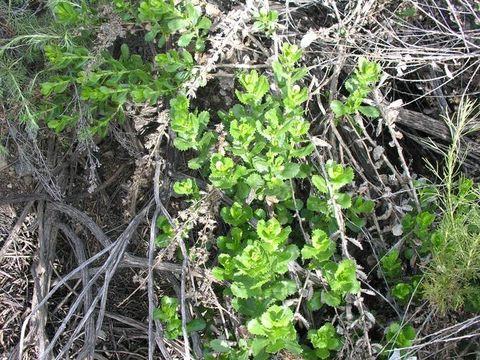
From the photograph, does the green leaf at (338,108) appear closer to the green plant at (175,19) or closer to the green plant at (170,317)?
the green plant at (175,19)

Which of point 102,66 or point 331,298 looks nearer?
point 331,298

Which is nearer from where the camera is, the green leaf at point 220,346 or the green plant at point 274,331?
the green plant at point 274,331

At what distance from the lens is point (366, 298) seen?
189 cm

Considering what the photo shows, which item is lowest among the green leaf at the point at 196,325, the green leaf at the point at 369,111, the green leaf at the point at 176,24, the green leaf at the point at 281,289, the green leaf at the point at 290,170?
the green leaf at the point at 196,325

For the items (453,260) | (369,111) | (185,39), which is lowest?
(453,260)

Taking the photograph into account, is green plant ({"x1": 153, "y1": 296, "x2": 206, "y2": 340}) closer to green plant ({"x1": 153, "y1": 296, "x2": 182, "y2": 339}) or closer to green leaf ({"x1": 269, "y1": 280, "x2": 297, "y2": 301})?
green plant ({"x1": 153, "y1": 296, "x2": 182, "y2": 339})

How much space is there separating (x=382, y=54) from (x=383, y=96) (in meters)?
0.15

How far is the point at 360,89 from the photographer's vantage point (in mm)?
1755

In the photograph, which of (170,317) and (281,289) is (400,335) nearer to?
(281,289)

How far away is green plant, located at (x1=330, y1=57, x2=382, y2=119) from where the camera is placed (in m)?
1.73

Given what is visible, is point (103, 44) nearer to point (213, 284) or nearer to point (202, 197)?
point (202, 197)

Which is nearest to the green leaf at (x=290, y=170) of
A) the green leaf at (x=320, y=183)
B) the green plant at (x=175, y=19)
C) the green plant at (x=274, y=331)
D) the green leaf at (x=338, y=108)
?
the green leaf at (x=320, y=183)

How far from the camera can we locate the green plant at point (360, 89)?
173 cm

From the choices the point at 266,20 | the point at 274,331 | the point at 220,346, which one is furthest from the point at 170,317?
the point at 266,20
